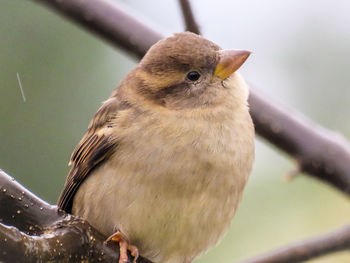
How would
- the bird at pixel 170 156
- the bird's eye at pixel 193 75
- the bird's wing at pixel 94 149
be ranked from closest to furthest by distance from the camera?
the bird at pixel 170 156
the bird's wing at pixel 94 149
the bird's eye at pixel 193 75

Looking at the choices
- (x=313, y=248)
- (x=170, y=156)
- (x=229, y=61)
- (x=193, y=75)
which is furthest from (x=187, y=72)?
(x=313, y=248)

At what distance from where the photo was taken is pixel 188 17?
14.8ft

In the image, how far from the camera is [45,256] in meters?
3.04

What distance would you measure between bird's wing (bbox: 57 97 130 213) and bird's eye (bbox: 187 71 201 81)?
0.40 m

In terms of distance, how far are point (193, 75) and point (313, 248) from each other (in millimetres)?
1215

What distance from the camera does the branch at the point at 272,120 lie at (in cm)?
470

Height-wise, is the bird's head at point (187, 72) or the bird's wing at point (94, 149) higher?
the bird's head at point (187, 72)

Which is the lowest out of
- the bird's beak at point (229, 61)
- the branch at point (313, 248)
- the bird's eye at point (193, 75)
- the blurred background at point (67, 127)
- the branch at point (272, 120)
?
the blurred background at point (67, 127)

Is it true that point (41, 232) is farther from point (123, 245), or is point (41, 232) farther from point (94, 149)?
point (94, 149)

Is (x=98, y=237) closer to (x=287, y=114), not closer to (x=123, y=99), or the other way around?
(x=123, y=99)

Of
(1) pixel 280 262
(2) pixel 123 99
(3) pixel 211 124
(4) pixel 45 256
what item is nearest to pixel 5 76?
(2) pixel 123 99

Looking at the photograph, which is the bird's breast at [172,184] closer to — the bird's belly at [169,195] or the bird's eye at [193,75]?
the bird's belly at [169,195]

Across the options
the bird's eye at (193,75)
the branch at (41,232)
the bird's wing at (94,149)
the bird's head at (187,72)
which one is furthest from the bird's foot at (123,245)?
the bird's eye at (193,75)

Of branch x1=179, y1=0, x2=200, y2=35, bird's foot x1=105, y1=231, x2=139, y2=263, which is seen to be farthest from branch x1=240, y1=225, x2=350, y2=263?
branch x1=179, y1=0, x2=200, y2=35
